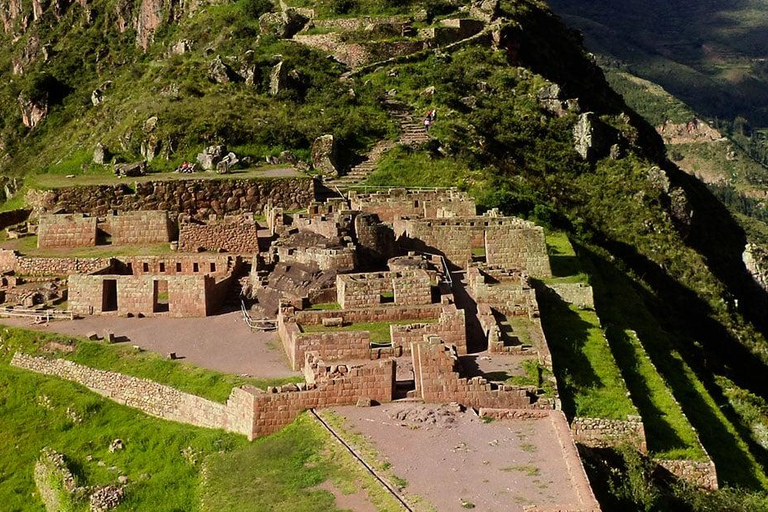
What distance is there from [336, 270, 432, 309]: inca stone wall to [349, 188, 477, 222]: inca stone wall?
654cm

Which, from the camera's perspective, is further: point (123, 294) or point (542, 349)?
point (123, 294)

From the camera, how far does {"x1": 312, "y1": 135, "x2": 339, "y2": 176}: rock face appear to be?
41.2m

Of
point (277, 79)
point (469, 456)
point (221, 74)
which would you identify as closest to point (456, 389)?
point (469, 456)

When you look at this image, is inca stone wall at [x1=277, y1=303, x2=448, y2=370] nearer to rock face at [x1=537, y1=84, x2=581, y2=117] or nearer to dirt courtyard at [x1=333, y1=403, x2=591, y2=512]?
dirt courtyard at [x1=333, y1=403, x2=591, y2=512]

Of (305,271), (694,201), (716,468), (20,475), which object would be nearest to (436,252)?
(305,271)

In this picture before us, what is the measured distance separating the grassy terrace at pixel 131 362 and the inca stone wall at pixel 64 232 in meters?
5.83

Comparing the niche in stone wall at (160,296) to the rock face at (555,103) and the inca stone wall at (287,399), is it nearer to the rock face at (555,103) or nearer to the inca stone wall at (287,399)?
the inca stone wall at (287,399)

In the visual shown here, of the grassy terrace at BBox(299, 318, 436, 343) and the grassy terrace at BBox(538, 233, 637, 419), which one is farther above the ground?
the grassy terrace at BBox(299, 318, 436, 343)

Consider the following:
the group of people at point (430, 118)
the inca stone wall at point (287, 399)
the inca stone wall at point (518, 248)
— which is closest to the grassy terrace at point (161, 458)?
the inca stone wall at point (287, 399)

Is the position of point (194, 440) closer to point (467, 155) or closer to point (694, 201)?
point (467, 155)

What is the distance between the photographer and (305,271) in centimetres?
2756

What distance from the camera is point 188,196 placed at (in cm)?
3647

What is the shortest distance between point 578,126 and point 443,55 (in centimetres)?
839

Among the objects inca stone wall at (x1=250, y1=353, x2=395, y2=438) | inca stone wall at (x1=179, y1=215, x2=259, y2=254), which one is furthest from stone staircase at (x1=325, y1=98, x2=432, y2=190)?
inca stone wall at (x1=250, y1=353, x2=395, y2=438)
